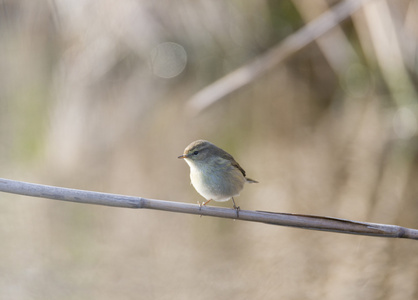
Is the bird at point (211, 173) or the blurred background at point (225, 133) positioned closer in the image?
the bird at point (211, 173)

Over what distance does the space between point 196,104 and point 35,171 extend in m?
1.63

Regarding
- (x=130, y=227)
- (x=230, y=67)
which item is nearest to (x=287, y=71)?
(x=230, y=67)

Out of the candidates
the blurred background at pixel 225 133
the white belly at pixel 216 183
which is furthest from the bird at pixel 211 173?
the blurred background at pixel 225 133

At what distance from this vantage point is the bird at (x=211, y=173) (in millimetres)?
1824

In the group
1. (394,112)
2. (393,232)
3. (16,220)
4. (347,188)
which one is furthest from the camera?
(16,220)

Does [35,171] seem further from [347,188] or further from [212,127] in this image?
[347,188]

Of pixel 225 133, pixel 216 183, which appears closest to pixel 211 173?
pixel 216 183

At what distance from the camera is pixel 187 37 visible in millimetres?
2885

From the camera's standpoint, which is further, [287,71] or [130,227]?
[130,227]

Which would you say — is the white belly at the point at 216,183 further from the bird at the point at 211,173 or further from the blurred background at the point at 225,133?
the blurred background at the point at 225,133

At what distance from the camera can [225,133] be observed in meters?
3.11

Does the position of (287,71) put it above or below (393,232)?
above

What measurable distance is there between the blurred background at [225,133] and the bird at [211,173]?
985mm

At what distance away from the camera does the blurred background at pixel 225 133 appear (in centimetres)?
256
